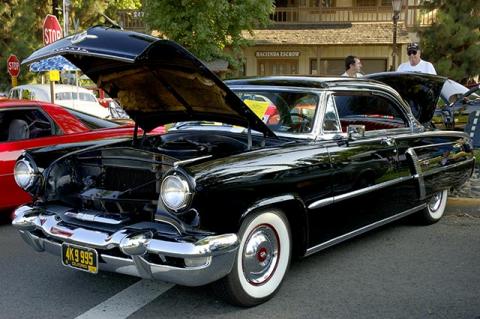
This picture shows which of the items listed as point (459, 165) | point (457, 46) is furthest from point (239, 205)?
point (457, 46)

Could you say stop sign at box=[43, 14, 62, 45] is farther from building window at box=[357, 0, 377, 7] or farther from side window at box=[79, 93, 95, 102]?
building window at box=[357, 0, 377, 7]

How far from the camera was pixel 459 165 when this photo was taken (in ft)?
19.0

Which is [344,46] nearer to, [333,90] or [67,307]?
[333,90]

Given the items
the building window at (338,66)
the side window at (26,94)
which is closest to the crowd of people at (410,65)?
the side window at (26,94)

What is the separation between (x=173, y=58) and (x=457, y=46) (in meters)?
16.7

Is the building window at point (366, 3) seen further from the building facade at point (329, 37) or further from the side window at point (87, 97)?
the side window at point (87, 97)

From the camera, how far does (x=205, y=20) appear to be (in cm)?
1455

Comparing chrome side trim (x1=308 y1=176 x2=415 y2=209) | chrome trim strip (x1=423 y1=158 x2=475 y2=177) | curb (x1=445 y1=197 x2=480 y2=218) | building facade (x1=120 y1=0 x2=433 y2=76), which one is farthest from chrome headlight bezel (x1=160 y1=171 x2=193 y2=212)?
building facade (x1=120 y1=0 x2=433 y2=76)

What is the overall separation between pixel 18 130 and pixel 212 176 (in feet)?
12.2

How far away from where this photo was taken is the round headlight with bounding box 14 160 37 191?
4.19 metres

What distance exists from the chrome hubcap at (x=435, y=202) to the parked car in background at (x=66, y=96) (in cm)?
1428

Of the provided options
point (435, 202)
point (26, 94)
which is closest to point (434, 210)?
point (435, 202)

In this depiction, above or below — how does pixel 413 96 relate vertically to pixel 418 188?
above

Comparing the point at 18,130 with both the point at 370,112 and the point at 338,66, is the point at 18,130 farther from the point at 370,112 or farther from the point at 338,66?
the point at 338,66
